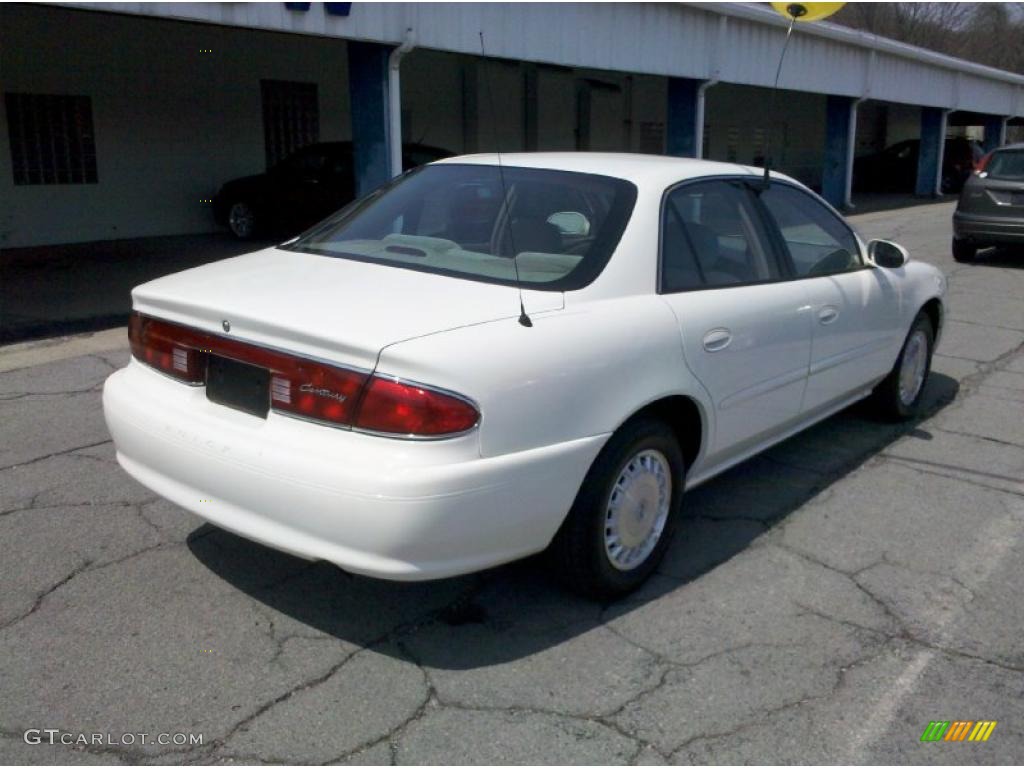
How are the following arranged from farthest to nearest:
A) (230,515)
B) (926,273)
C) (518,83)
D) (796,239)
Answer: (518,83) < (926,273) < (796,239) < (230,515)

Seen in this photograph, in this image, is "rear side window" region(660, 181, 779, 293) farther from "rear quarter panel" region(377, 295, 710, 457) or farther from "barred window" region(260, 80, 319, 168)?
"barred window" region(260, 80, 319, 168)

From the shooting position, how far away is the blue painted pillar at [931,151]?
25.7 meters

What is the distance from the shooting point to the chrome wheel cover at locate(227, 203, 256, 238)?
14.1 m

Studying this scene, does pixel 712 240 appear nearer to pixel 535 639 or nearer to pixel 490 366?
pixel 490 366

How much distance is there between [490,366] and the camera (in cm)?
289

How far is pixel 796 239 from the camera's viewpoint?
4.67 metres

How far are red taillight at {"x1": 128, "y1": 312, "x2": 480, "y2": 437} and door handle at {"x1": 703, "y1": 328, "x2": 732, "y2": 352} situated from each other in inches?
48.2

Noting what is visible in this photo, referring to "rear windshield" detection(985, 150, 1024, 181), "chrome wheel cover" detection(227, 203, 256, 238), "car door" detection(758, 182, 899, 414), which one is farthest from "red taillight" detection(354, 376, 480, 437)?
"chrome wheel cover" detection(227, 203, 256, 238)

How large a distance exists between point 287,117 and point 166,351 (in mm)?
13495

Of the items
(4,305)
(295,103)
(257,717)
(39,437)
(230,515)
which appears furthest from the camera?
(295,103)

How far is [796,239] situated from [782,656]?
7.22 ft

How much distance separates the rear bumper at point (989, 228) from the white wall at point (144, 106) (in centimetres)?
984

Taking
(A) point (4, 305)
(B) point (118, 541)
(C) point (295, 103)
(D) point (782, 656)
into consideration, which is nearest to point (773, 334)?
(D) point (782, 656)

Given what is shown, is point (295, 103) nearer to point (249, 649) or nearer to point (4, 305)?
point (4, 305)
